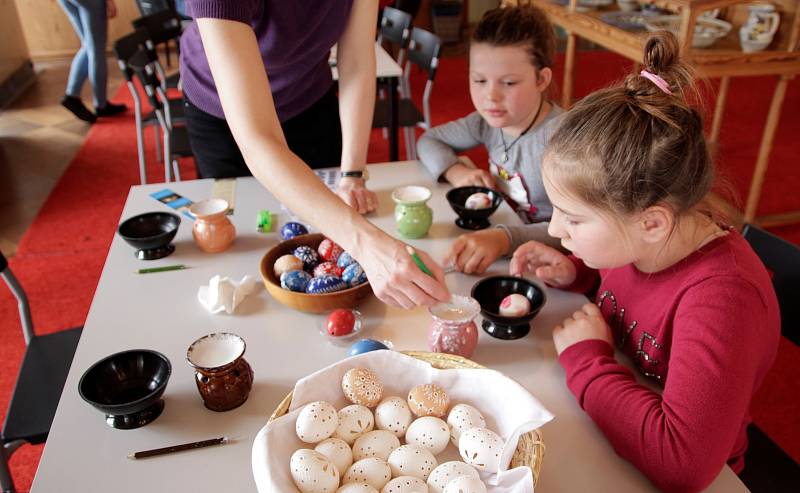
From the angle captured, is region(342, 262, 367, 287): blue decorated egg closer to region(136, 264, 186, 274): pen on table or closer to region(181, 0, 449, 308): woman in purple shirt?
region(181, 0, 449, 308): woman in purple shirt

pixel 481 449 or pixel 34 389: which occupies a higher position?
pixel 481 449

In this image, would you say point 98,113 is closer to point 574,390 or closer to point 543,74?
point 543,74

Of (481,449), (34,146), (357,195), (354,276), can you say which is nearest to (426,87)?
(357,195)

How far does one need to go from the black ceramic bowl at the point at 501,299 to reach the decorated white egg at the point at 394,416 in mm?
260

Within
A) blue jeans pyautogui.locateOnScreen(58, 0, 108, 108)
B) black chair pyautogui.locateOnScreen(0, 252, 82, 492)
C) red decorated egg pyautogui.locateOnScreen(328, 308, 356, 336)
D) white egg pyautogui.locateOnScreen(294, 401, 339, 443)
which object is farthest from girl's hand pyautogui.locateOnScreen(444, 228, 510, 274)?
blue jeans pyautogui.locateOnScreen(58, 0, 108, 108)

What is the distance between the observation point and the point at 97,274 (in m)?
2.48

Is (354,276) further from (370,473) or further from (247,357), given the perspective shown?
(370,473)

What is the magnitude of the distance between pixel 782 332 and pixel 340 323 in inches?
33.0

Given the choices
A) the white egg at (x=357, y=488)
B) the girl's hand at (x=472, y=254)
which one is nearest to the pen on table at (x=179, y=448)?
the white egg at (x=357, y=488)

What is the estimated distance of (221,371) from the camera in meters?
0.86

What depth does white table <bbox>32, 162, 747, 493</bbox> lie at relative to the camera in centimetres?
78

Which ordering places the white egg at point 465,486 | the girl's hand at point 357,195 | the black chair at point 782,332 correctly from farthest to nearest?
the girl's hand at point 357,195
the black chair at point 782,332
the white egg at point 465,486

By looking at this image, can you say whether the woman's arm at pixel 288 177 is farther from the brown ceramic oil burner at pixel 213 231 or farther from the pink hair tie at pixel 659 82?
the pink hair tie at pixel 659 82

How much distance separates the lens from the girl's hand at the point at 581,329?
96 cm
